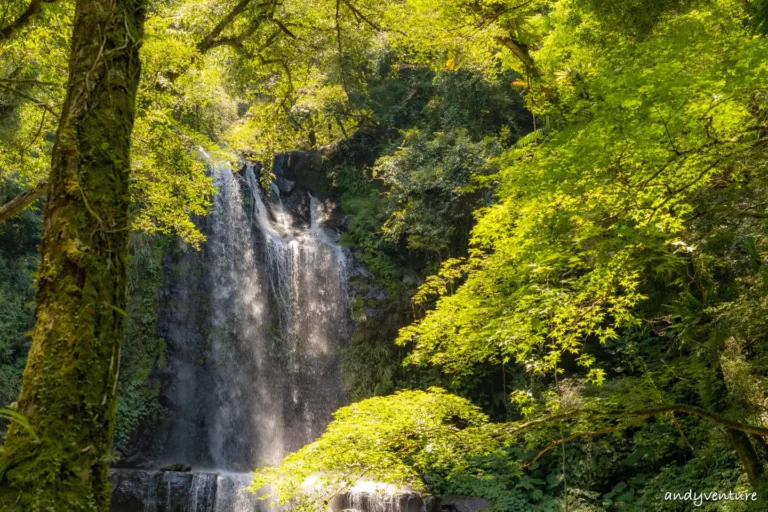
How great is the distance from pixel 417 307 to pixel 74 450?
13.4m

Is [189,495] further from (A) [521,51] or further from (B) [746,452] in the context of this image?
(A) [521,51]

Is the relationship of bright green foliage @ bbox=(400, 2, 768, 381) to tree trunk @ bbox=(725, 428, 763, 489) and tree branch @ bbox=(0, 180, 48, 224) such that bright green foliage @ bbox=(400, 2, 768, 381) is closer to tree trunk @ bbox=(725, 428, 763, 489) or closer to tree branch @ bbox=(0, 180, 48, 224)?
tree trunk @ bbox=(725, 428, 763, 489)

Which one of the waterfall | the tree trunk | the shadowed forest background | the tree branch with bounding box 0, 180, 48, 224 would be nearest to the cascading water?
the waterfall

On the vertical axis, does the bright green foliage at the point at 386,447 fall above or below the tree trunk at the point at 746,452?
above

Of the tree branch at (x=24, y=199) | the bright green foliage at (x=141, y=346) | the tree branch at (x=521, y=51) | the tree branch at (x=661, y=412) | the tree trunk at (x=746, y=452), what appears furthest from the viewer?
the bright green foliage at (x=141, y=346)

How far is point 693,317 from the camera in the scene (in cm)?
614

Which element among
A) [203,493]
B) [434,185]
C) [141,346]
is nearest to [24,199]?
[203,493]

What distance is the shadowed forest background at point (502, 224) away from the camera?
1.69 meters

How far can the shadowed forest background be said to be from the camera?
169 centimetres

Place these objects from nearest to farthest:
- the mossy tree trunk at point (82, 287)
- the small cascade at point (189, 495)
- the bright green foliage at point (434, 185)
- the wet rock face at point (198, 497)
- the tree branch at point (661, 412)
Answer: the mossy tree trunk at point (82, 287) → the tree branch at point (661, 412) → the wet rock face at point (198, 497) → the small cascade at point (189, 495) → the bright green foliage at point (434, 185)

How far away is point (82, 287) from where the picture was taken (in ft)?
5.41

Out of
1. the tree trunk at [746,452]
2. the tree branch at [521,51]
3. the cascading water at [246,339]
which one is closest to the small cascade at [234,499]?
the cascading water at [246,339]

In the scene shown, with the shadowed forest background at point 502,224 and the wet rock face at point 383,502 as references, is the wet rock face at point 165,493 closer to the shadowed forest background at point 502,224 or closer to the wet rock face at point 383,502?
the wet rock face at point 383,502

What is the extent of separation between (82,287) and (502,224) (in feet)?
16.2
